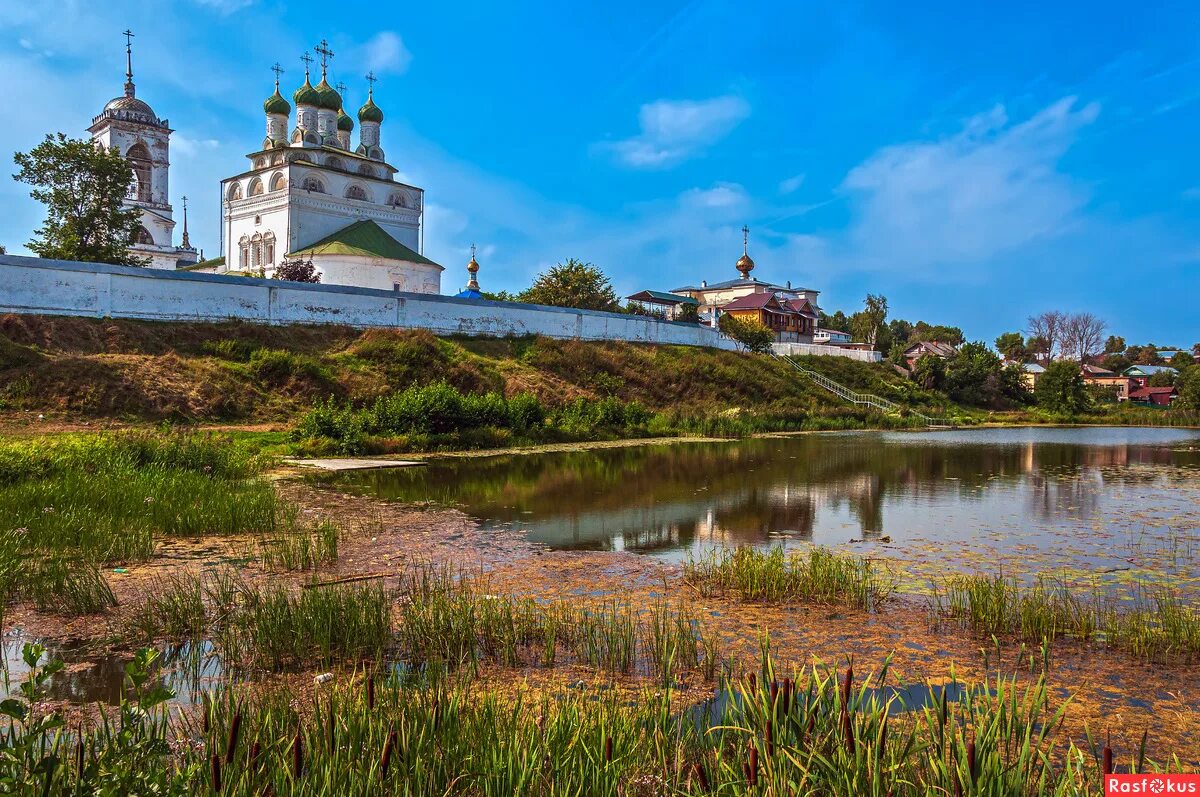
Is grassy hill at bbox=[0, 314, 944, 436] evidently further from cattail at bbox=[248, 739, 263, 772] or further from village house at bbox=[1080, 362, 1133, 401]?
village house at bbox=[1080, 362, 1133, 401]

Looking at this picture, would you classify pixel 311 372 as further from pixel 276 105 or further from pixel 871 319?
pixel 871 319

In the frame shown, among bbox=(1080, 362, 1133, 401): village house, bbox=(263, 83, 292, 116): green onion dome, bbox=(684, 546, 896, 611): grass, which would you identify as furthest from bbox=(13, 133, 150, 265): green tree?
bbox=(1080, 362, 1133, 401): village house

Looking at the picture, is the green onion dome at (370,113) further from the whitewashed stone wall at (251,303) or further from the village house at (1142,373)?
the village house at (1142,373)

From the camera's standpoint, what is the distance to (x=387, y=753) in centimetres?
286

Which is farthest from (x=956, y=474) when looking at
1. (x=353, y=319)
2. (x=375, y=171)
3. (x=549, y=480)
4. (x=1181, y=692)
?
(x=375, y=171)

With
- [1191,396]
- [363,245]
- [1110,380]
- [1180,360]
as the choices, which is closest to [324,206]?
[363,245]

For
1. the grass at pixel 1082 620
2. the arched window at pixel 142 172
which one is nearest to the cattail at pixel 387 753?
the grass at pixel 1082 620

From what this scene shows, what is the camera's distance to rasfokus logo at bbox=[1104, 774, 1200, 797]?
291 centimetres

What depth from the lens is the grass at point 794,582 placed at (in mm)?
6777

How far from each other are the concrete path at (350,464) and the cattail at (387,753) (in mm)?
12666

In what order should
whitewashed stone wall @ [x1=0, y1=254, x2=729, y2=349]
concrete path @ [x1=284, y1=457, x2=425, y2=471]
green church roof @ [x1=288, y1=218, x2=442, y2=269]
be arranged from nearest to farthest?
concrete path @ [x1=284, y1=457, x2=425, y2=471], whitewashed stone wall @ [x1=0, y1=254, x2=729, y2=349], green church roof @ [x1=288, y1=218, x2=442, y2=269]

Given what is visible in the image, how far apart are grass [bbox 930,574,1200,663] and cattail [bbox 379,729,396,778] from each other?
14.6 ft

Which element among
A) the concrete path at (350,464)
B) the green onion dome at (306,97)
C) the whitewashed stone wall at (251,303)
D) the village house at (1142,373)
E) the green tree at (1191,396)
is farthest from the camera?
the village house at (1142,373)

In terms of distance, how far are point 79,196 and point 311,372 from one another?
12.6 m
